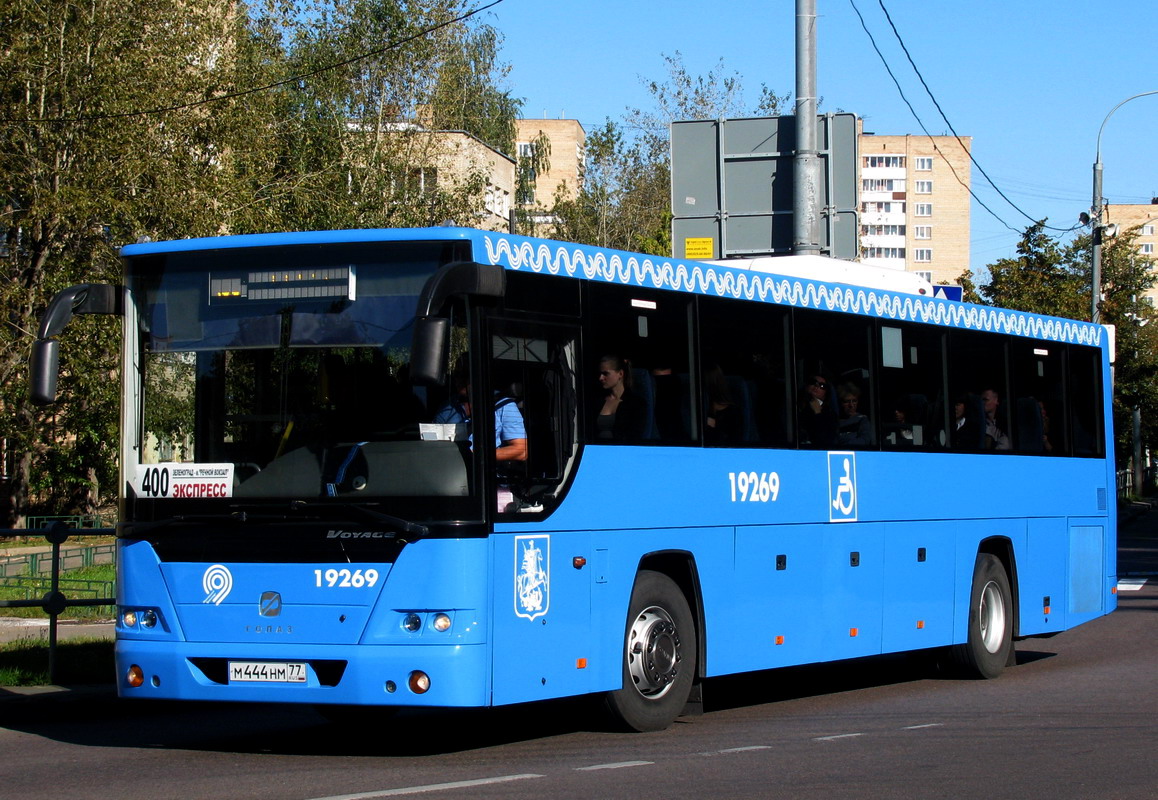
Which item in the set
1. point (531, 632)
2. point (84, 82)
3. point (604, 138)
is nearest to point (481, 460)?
point (531, 632)

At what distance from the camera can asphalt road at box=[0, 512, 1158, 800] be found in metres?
7.92

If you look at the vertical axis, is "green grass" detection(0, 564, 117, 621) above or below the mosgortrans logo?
below

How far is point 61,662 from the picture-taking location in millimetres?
12781

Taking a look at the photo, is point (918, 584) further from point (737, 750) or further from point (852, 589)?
point (737, 750)

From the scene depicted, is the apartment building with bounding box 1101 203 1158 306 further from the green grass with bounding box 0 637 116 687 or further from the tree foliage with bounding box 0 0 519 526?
the green grass with bounding box 0 637 116 687

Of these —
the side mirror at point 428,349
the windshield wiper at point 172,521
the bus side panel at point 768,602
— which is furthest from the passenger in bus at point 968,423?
the windshield wiper at point 172,521

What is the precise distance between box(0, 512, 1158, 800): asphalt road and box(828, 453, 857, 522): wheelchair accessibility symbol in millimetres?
1426

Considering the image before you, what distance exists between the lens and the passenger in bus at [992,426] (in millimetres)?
14258

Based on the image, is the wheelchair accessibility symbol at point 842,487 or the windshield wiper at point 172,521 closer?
the windshield wiper at point 172,521

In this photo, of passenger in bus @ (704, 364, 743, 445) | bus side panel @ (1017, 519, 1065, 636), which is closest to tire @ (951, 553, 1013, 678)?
bus side panel @ (1017, 519, 1065, 636)

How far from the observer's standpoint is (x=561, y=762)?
8742mm

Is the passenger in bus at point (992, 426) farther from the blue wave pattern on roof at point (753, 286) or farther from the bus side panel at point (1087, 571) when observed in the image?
the bus side panel at point (1087, 571)

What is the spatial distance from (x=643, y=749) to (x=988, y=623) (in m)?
5.97

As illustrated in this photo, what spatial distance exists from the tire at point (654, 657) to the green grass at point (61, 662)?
433cm
